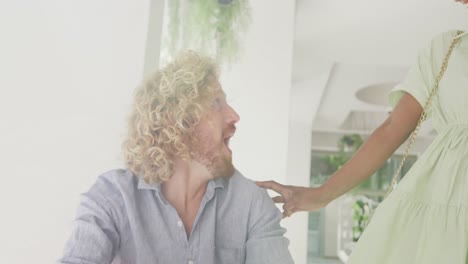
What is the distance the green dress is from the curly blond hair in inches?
16.0

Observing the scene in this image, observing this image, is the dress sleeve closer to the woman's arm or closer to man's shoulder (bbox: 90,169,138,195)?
the woman's arm

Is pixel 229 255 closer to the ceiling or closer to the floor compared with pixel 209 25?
closer to the floor

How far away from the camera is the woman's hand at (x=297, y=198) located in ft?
3.32

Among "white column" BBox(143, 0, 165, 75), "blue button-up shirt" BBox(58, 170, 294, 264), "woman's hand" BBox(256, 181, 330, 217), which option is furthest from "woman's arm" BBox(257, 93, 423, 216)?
"white column" BBox(143, 0, 165, 75)

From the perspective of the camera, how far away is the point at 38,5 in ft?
2.90

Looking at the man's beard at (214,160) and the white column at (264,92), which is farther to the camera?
the white column at (264,92)

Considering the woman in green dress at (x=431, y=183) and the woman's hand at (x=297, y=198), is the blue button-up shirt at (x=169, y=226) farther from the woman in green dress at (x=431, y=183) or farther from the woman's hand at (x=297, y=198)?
the woman in green dress at (x=431, y=183)

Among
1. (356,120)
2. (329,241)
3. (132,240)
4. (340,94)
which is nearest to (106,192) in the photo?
(132,240)

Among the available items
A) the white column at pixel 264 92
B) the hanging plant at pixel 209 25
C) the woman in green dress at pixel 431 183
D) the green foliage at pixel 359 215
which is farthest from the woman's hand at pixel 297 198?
the green foliage at pixel 359 215

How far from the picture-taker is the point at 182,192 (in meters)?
0.93

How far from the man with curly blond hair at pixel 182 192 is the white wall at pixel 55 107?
7 centimetres

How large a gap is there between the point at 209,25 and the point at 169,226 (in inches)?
23.0

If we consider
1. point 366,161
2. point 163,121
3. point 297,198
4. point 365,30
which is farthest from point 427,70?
point 365,30

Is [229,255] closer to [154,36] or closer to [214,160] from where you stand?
[214,160]
